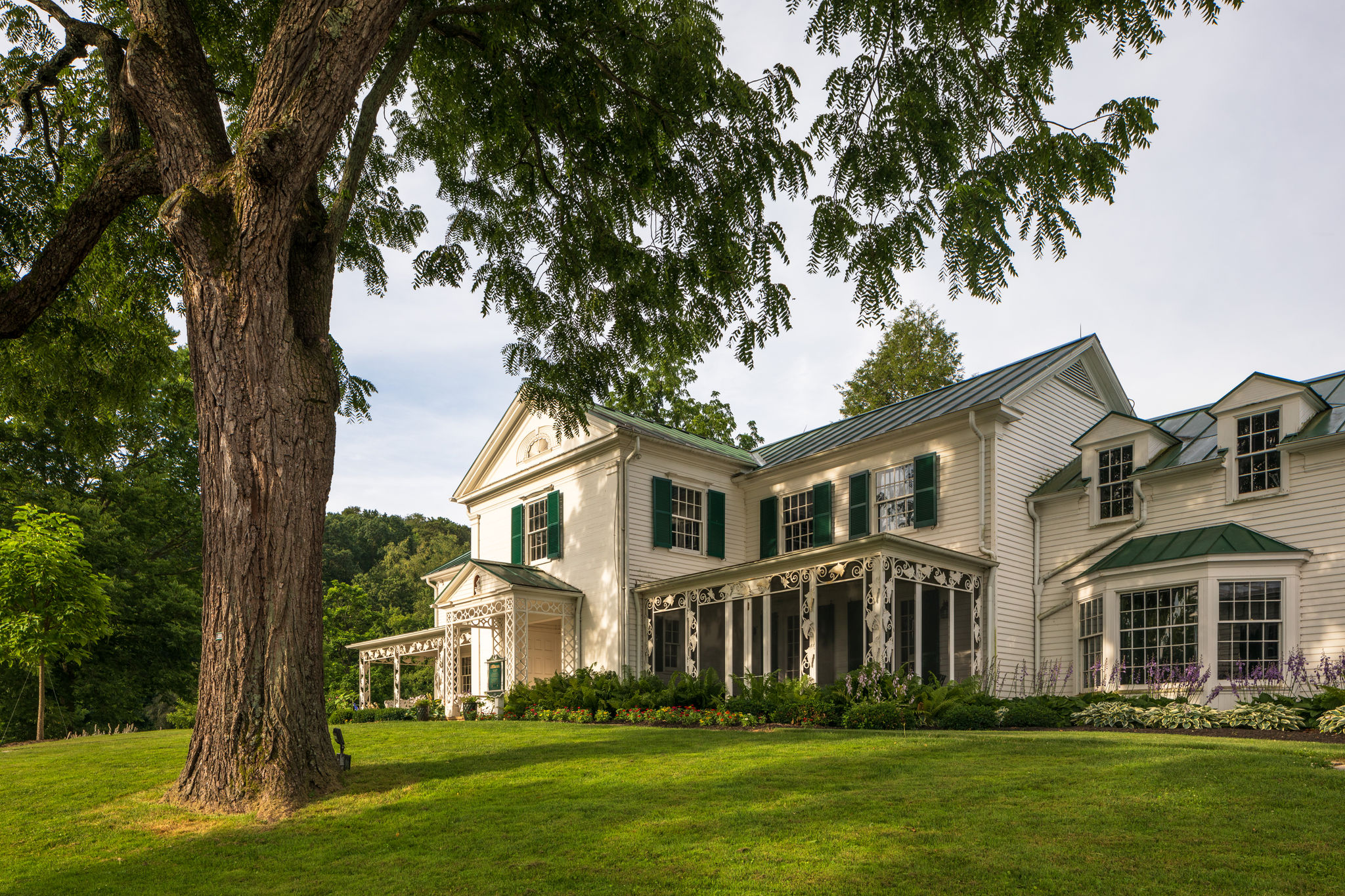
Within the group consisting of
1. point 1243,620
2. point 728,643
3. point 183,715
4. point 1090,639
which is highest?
point 1243,620

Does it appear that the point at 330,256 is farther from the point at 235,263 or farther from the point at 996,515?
the point at 996,515

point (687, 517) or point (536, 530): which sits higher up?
point (687, 517)

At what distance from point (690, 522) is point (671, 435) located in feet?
7.92

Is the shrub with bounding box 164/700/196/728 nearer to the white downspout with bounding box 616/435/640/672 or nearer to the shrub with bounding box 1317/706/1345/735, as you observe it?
the white downspout with bounding box 616/435/640/672

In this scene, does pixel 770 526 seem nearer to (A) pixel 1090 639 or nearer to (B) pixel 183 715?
(A) pixel 1090 639

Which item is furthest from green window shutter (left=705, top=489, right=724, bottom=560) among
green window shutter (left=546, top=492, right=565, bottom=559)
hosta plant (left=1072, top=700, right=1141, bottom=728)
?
hosta plant (left=1072, top=700, right=1141, bottom=728)

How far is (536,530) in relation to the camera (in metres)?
21.4

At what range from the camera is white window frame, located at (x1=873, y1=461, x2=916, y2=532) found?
17.0 metres

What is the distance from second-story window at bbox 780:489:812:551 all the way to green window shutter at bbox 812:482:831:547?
0.30 meters

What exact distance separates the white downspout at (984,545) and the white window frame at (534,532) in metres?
10.0

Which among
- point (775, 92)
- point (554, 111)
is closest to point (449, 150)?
point (554, 111)

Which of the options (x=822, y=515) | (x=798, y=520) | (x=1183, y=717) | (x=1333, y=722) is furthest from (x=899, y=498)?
(x=1333, y=722)

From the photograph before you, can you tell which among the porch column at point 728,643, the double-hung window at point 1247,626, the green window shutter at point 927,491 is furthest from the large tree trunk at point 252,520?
the double-hung window at point 1247,626

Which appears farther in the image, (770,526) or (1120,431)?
(770,526)
